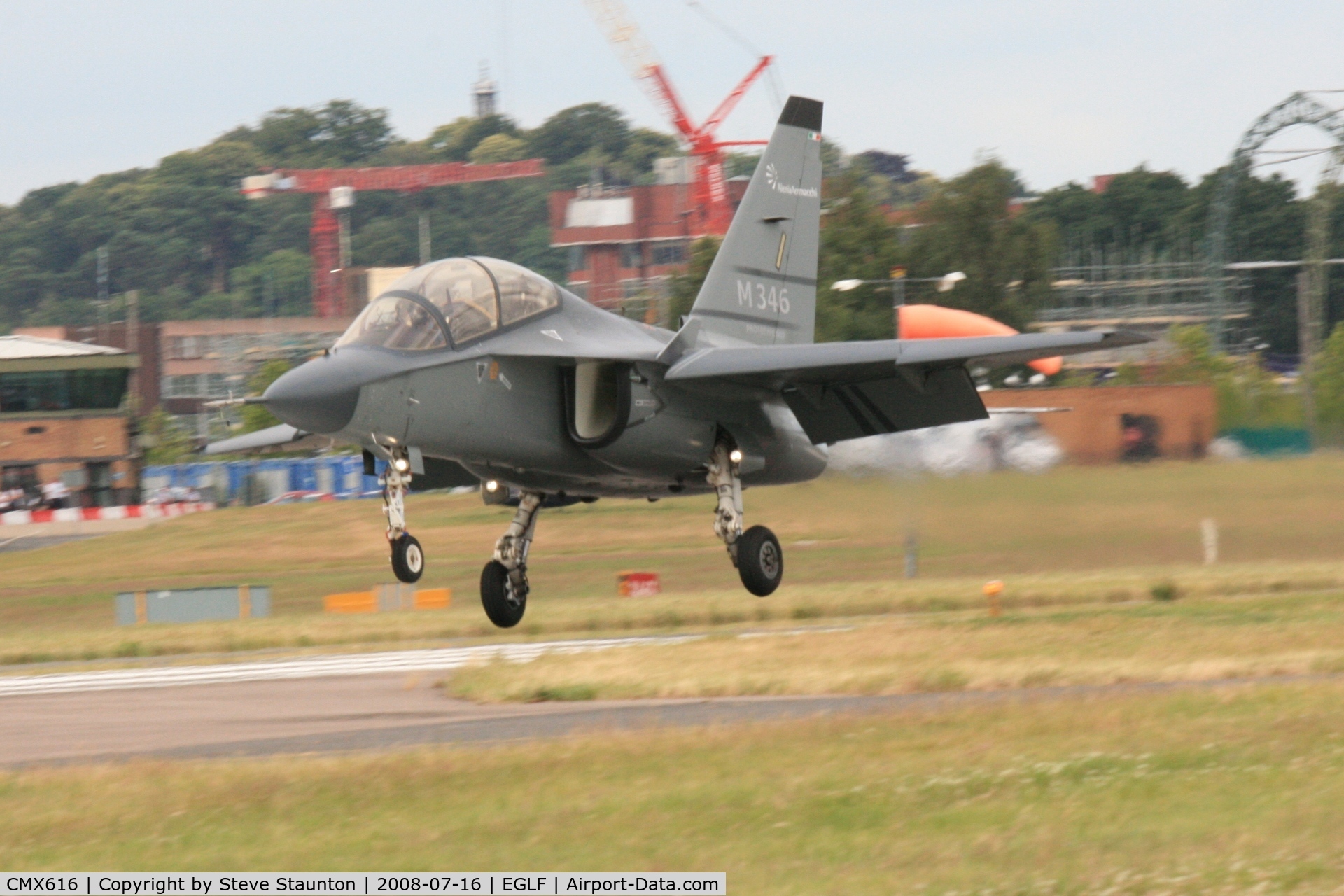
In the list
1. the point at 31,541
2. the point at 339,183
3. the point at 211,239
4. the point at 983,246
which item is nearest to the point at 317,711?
the point at 31,541

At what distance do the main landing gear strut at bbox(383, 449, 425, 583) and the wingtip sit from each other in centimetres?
872

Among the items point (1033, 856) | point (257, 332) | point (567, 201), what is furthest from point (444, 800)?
point (567, 201)

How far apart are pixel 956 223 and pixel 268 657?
184 feet

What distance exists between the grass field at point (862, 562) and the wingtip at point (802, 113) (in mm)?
7672

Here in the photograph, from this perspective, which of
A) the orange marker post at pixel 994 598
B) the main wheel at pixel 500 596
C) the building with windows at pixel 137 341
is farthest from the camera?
the building with windows at pixel 137 341

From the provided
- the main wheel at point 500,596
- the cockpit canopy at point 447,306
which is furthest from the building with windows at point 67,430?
the cockpit canopy at point 447,306

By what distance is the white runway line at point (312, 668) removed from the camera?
1248 inches

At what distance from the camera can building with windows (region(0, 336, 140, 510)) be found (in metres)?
75.2

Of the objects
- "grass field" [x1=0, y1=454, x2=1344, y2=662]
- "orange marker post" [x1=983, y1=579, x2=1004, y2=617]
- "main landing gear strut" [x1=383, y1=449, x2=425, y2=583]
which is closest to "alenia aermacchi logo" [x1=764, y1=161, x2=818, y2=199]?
"grass field" [x1=0, y1=454, x2=1344, y2=662]

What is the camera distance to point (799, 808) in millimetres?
14719

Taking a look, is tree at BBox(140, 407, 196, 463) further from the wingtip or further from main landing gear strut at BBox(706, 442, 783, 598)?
main landing gear strut at BBox(706, 442, 783, 598)

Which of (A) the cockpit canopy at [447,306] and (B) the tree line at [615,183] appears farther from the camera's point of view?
(B) the tree line at [615,183]

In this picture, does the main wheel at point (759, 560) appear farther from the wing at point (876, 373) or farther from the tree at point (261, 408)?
the tree at point (261, 408)

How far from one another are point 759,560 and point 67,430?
6400cm
